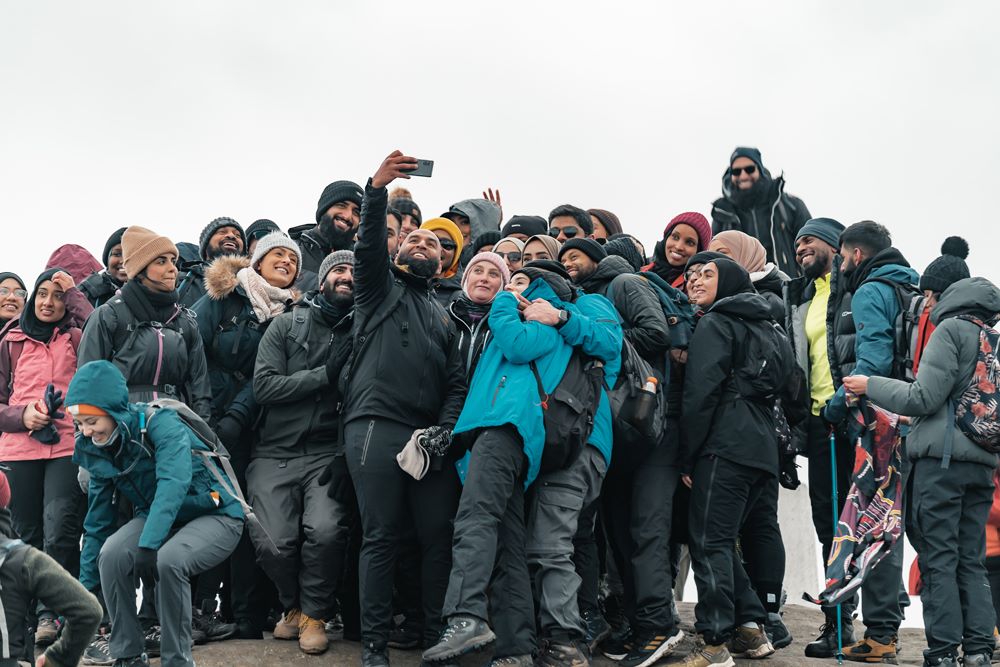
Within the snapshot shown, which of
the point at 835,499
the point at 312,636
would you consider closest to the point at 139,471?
the point at 312,636

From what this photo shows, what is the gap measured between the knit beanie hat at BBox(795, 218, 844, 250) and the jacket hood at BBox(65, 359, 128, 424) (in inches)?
219

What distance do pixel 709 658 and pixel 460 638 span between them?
6.32 feet

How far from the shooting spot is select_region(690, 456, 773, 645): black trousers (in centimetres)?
807

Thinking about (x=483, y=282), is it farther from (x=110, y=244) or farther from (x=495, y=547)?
(x=110, y=244)

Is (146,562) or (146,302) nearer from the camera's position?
(146,562)

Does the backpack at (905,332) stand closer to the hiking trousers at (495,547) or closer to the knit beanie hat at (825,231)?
the knit beanie hat at (825,231)

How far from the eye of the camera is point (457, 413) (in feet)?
26.7

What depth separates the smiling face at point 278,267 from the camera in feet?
30.2

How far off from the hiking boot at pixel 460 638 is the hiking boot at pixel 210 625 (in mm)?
1897

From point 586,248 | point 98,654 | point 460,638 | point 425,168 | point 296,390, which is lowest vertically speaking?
point 98,654

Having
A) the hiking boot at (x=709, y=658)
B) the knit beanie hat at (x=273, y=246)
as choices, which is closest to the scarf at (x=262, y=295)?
the knit beanie hat at (x=273, y=246)

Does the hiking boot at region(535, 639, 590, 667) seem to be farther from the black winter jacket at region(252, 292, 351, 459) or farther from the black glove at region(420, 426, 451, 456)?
the black winter jacket at region(252, 292, 351, 459)

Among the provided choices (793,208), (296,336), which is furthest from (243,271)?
(793,208)

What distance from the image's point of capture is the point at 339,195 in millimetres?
10156
